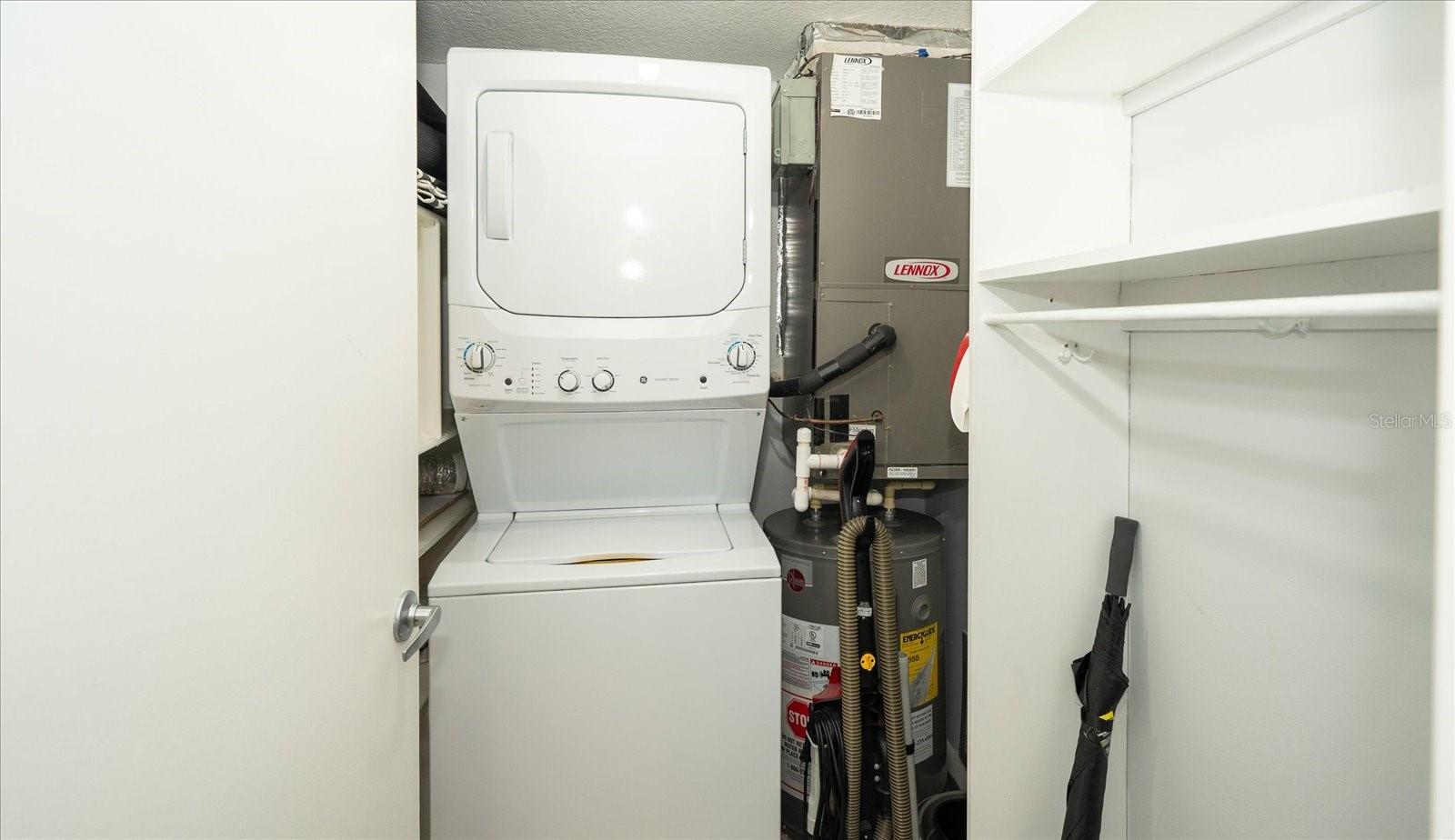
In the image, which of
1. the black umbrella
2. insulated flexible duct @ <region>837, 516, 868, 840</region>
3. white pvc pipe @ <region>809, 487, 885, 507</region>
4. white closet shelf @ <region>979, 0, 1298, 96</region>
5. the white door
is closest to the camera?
the white door

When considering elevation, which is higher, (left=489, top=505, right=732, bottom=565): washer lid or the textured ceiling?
the textured ceiling

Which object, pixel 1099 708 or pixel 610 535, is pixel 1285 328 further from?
pixel 610 535

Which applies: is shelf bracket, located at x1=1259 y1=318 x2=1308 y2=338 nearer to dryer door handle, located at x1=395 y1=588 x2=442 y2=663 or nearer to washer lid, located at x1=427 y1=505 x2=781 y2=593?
washer lid, located at x1=427 y1=505 x2=781 y2=593

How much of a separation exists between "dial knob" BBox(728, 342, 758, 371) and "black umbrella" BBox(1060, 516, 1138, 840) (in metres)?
0.86

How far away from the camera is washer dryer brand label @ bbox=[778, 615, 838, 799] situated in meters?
1.55

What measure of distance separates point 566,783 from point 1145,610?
1184mm

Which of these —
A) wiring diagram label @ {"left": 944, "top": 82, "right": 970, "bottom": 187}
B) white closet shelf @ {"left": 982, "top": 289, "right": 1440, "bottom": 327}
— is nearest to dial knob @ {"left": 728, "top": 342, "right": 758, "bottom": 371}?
wiring diagram label @ {"left": 944, "top": 82, "right": 970, "bottom": 187}

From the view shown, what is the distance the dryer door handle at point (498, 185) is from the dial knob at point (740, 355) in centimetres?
58

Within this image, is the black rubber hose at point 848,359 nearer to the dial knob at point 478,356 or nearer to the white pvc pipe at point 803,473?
the white pvc pipe at point 803,473

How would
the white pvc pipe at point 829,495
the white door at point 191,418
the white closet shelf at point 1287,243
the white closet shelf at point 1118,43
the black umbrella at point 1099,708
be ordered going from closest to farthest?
the white door at point 191,418 → the white closet shelf at point 1287,243 → the white closet shelf at point 1118,43 → the black umbrella at point 1099,708 → the white pvc pipe at point 829,495

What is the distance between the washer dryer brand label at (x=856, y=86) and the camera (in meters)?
1.56

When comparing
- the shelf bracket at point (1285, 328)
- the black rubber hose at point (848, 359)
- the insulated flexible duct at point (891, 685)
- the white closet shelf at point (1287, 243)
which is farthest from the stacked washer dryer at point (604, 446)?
the shelf bracket at point (1285, 328)

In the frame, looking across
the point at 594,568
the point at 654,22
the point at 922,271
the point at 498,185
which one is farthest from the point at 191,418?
the point at 654,22

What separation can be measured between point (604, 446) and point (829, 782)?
3.15 feet
